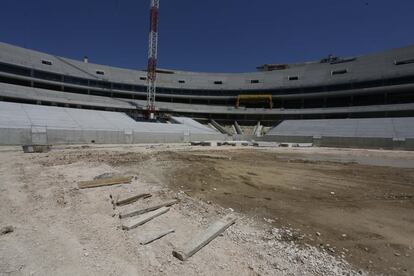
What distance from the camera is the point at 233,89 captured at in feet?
203

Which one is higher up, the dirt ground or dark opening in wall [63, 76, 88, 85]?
dark opening in wall [63, 76, 88, 85]

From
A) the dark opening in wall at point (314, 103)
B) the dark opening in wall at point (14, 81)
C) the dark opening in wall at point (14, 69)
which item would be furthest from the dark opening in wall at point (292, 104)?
the dark opening in wall at point (14, 81)

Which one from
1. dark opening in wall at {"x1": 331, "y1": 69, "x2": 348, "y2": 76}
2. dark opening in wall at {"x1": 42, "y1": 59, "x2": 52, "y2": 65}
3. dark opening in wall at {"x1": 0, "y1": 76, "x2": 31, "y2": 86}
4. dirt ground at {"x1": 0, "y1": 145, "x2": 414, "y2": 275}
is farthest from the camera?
dark opening in wall at {"x1": 331, "y1": 69, "x2": 348, "y2": 76}

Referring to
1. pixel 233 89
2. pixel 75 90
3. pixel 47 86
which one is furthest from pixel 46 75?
pixel 233 89

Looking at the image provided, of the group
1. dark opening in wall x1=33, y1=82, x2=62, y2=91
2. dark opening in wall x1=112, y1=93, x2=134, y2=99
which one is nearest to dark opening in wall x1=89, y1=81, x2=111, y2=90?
dark opening in wall x1=112, y1=93, x2=134, y2=99

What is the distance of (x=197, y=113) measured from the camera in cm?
5684

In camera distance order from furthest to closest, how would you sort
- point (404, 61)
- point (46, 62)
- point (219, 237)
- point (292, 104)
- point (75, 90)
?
point (292, 104)
point (75, 90)
point (46, 62)
point (404, 61)
point (219, 237)

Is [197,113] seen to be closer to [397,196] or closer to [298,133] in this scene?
[298,133]

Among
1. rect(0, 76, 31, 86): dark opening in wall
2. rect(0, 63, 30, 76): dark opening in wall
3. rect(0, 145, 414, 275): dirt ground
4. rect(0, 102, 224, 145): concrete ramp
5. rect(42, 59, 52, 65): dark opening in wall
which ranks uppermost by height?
rect(42, 59, 52, 65): dark opening in wall

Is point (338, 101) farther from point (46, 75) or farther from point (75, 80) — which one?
point (46, 75)

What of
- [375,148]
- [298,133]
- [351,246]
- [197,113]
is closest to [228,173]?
[351,246]

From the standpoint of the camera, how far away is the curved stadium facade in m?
43.4

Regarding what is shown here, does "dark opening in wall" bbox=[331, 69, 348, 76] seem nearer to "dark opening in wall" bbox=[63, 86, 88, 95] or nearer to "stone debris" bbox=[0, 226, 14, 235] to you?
"dark opening in wall" bbox=[63, 86, 88, 95]

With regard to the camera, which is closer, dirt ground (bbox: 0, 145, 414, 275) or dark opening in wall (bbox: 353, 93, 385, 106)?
dirt ground (bbox: 0, 145, 414, 275)
